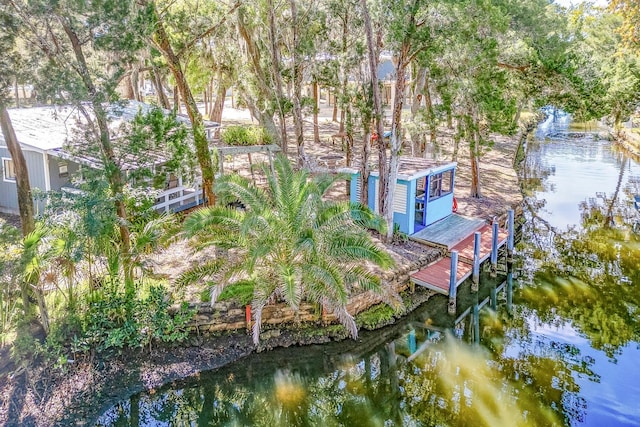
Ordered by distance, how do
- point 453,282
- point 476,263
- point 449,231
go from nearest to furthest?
1. point 453,282
2. point 476,263
3. point 449,231

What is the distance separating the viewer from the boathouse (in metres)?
16.0

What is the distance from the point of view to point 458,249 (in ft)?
52.0

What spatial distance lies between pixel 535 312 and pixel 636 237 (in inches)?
339

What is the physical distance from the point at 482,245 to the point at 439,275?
113 inches

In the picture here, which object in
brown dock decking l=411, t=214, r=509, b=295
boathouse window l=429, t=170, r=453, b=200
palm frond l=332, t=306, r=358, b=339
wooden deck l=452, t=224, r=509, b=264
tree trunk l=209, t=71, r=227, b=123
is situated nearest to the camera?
palm frond l=332, t=306, r=358, b=339

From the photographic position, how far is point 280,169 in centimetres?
1171

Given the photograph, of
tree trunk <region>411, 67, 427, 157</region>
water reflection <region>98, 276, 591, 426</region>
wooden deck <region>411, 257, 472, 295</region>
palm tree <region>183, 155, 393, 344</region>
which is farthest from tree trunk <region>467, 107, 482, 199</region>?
palm tree <region>183, 155, 393, 344</region>

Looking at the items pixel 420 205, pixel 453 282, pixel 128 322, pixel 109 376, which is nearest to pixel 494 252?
pixel 420 205

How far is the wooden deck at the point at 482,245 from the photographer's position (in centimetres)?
1539

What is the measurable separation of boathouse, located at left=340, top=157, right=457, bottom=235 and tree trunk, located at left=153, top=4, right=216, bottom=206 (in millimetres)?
4623

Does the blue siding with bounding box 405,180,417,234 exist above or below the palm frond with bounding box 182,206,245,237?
below

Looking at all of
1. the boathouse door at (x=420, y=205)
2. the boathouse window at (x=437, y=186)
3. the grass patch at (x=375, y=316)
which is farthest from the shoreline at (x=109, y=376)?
the boathouse window at (x=437, y=186)

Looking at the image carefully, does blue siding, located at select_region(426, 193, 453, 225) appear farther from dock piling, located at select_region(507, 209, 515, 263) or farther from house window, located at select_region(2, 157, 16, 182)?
house window, located at select_region(2, 157, 16, 182)

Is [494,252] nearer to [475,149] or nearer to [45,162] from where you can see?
[475,149]
